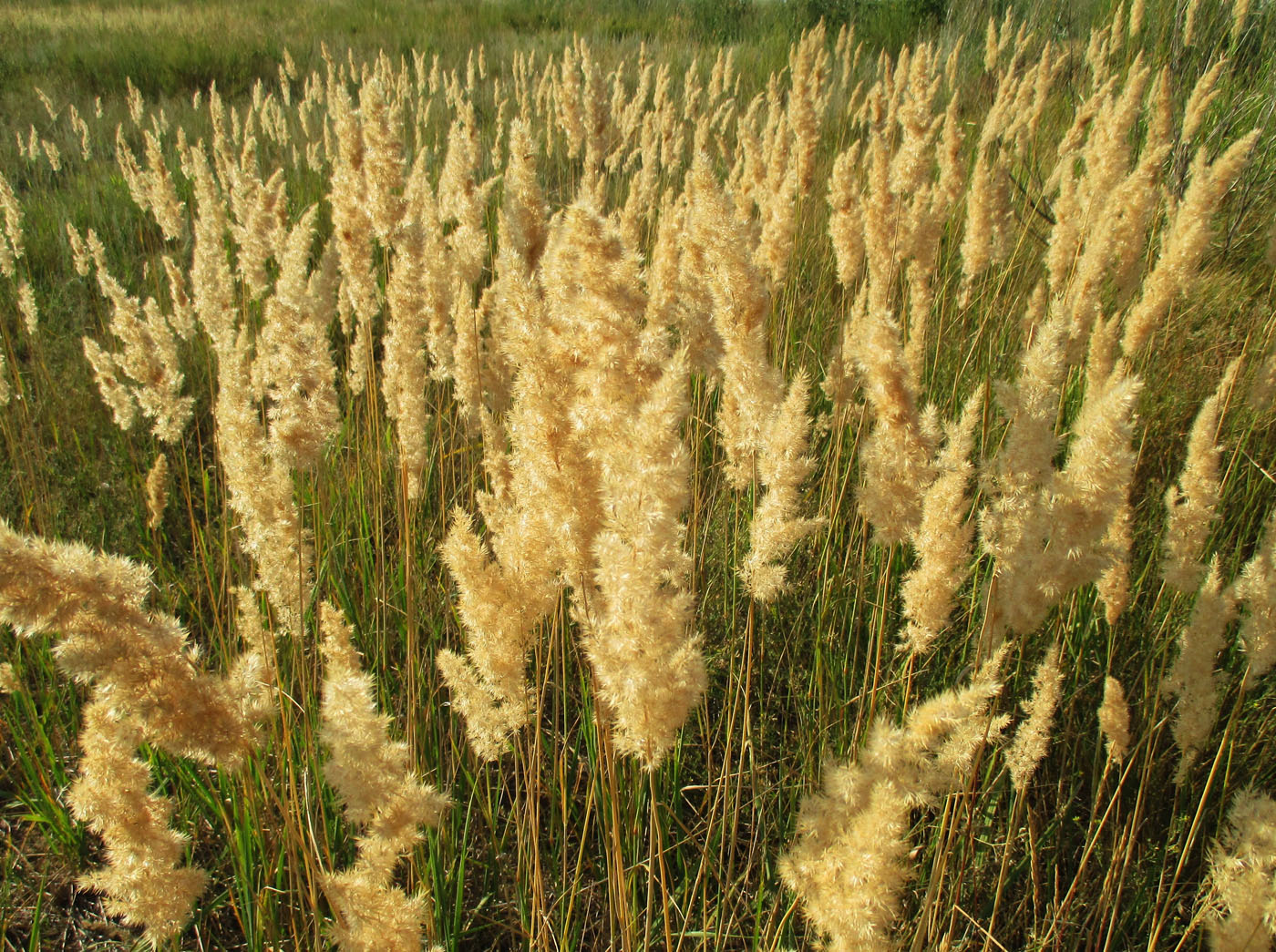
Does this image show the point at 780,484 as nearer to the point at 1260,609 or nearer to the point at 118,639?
the point at 1260,609

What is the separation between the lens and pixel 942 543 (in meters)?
1.17

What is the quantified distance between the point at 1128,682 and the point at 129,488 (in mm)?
3615

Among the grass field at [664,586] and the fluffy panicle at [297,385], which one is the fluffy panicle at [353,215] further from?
the fluffy panicle at [297,385]

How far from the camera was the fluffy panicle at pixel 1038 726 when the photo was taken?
1.32 metres

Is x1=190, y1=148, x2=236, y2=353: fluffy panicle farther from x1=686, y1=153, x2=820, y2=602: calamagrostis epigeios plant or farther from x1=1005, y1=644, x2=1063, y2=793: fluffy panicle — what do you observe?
x1=1005, y1=644, x2=1063, y2=793: fluffy panicle

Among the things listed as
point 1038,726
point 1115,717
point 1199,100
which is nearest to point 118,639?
point 1038,726

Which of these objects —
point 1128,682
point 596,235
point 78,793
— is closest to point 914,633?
point 596,235

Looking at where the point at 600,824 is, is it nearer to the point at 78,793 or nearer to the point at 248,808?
the point at 248,808

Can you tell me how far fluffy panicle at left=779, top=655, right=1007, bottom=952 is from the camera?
0.93 metres

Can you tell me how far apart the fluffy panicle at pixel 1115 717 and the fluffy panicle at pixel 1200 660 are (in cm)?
14

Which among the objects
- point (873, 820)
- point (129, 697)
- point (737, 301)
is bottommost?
point (873, 820)

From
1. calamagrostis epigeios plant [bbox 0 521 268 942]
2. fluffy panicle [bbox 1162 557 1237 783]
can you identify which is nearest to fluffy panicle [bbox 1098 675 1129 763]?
fluffy panicle [bbox 1162 557 1237 783]

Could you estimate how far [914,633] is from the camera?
4.14ft

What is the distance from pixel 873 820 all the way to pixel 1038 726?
0.55 meters
